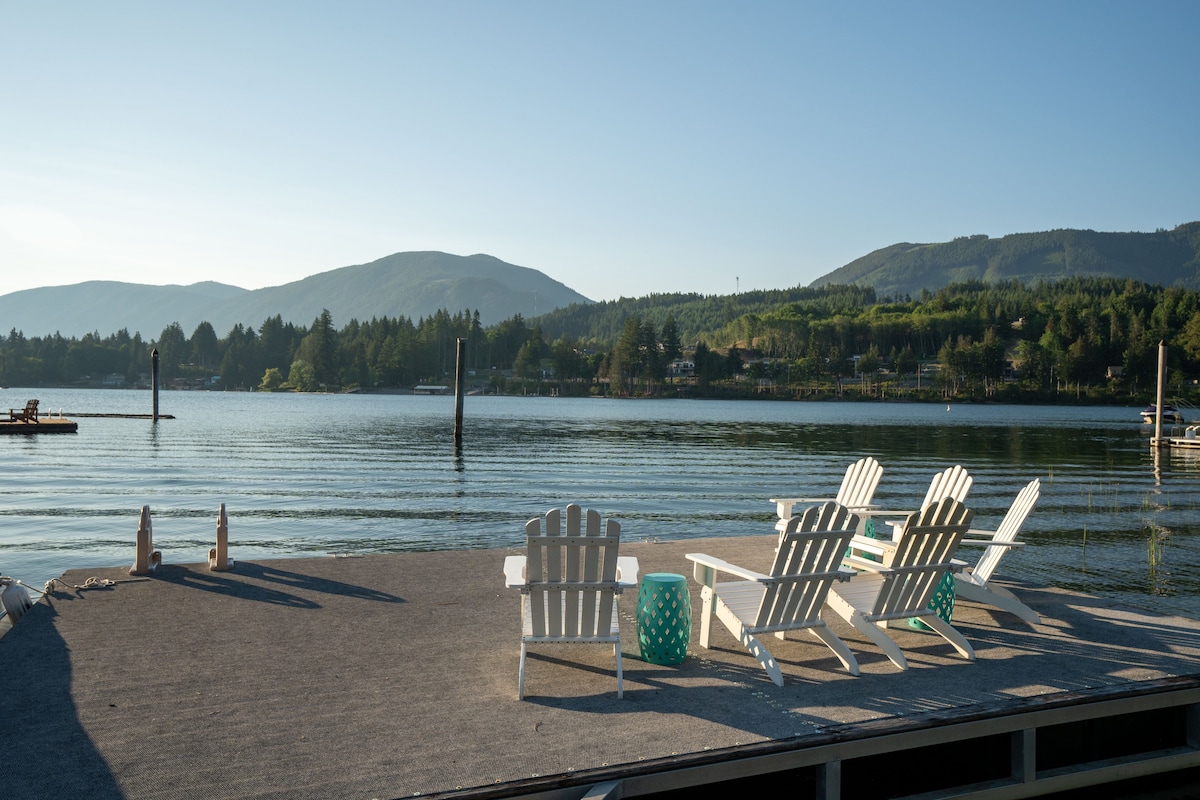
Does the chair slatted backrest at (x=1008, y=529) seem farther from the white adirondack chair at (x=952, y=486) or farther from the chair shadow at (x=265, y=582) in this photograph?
the chair shadow at (x=265, y=582)

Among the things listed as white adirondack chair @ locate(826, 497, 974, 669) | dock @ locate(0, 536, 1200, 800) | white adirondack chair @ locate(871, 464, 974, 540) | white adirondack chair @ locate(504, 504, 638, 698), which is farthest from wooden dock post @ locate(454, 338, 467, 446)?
white adirondack chair @ locate(504, 504, 638, 698)

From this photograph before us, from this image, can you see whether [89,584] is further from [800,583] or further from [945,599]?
[945,599]

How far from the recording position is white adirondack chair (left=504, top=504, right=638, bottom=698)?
5188 mm

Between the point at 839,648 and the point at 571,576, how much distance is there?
6.33ft

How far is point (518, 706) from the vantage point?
5.00 metres

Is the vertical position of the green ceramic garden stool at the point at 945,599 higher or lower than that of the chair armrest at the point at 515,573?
lower

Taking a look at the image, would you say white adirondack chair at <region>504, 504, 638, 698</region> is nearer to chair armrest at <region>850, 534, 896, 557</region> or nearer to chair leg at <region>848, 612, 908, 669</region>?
chair leg at <region>848, 612, 908, 669</region>

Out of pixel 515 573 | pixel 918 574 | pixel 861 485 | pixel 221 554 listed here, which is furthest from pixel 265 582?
pixel 861 485

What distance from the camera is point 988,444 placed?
4794cm

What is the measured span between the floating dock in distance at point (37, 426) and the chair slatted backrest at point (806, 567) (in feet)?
154

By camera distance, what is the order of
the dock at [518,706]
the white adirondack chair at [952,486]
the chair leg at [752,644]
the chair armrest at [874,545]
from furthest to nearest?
the white adirondack chair at [952,486], the chair armrest at [874,545], the chair leg at [752,644], the dock at [518,706]

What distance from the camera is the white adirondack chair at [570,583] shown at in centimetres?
519

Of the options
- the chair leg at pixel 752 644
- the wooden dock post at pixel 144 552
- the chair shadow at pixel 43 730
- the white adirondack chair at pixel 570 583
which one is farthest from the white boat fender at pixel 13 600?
the chair leg at pixel 752 644

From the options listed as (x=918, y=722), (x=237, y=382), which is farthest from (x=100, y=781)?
(x=237, y=382)
